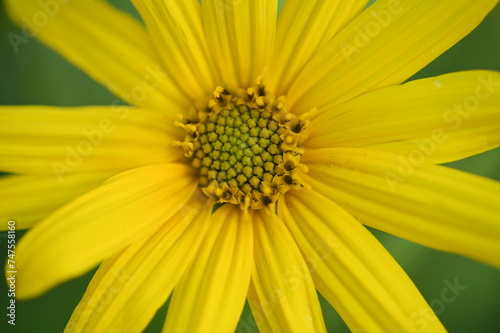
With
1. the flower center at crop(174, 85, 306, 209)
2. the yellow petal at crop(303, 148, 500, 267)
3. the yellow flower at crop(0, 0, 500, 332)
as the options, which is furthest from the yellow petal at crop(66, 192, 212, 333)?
the yellow petal at crop(303, 148, 500, 267)

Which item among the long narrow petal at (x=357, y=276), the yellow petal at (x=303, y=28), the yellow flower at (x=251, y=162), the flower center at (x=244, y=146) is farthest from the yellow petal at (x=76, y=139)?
the long narrow petal at (x=357, y=276)

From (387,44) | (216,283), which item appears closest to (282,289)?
(216,283)

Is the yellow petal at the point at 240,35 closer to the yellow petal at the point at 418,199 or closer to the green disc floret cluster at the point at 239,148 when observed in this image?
the green disc floret cluster at the point at 239,148

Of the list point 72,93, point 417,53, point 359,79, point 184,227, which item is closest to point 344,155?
point 359,79

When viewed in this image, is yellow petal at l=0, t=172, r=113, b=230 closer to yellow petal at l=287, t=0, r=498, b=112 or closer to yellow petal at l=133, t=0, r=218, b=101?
yellow petal at l=133, t=0, r=218, b=101

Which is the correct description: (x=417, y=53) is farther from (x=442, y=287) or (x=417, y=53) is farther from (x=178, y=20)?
(x=442, y=287)

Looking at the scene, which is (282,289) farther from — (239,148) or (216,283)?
(239,148)

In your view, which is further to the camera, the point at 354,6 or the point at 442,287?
the point at 442,287
